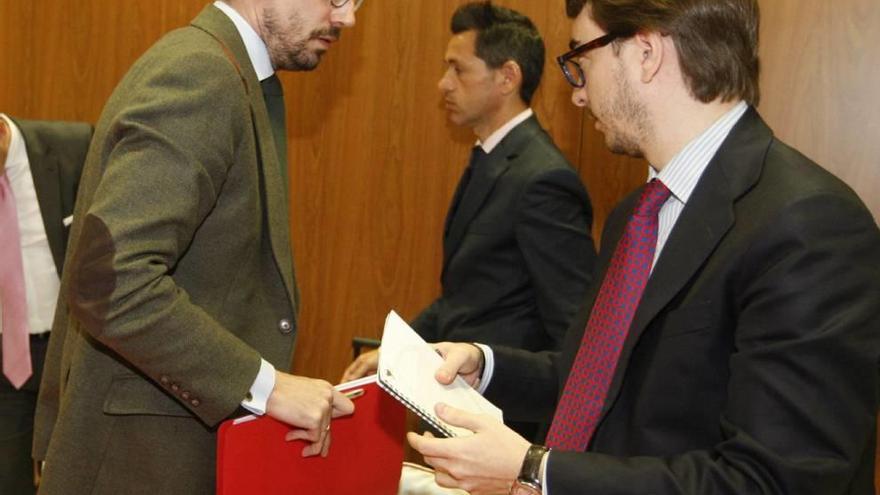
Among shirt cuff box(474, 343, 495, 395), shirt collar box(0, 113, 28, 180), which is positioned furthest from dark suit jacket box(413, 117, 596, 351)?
shirt collar box(0, 113, 28, 180)

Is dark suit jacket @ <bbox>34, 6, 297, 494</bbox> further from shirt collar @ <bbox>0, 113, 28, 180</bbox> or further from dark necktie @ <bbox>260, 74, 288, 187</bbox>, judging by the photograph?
shirt collar @ <bbox>0, 113, 28, 180</bbox>

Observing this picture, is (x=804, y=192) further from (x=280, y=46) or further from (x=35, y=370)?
(x=35, y=370)

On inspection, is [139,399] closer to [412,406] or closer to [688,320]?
[412,406]

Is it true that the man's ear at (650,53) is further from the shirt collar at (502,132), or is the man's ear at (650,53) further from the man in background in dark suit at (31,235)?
the man in background in dark suit at (31,235)

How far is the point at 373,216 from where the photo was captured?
13.5 ft

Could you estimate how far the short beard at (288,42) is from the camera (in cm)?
A: 189

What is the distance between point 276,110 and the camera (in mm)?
1911

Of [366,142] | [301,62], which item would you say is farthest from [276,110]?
[366,142]

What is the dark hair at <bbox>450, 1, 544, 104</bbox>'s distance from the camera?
10.8ft

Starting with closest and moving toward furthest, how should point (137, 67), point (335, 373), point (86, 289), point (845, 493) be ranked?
point (845, 493) → point (86, 289) → point (137, 67) → point (335, 373)

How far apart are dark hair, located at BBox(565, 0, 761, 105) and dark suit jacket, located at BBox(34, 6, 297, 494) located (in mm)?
739

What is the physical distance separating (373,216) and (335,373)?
726 mm

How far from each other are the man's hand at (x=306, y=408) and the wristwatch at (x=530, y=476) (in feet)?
1.24

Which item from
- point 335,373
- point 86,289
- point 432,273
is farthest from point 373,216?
point 86,289
